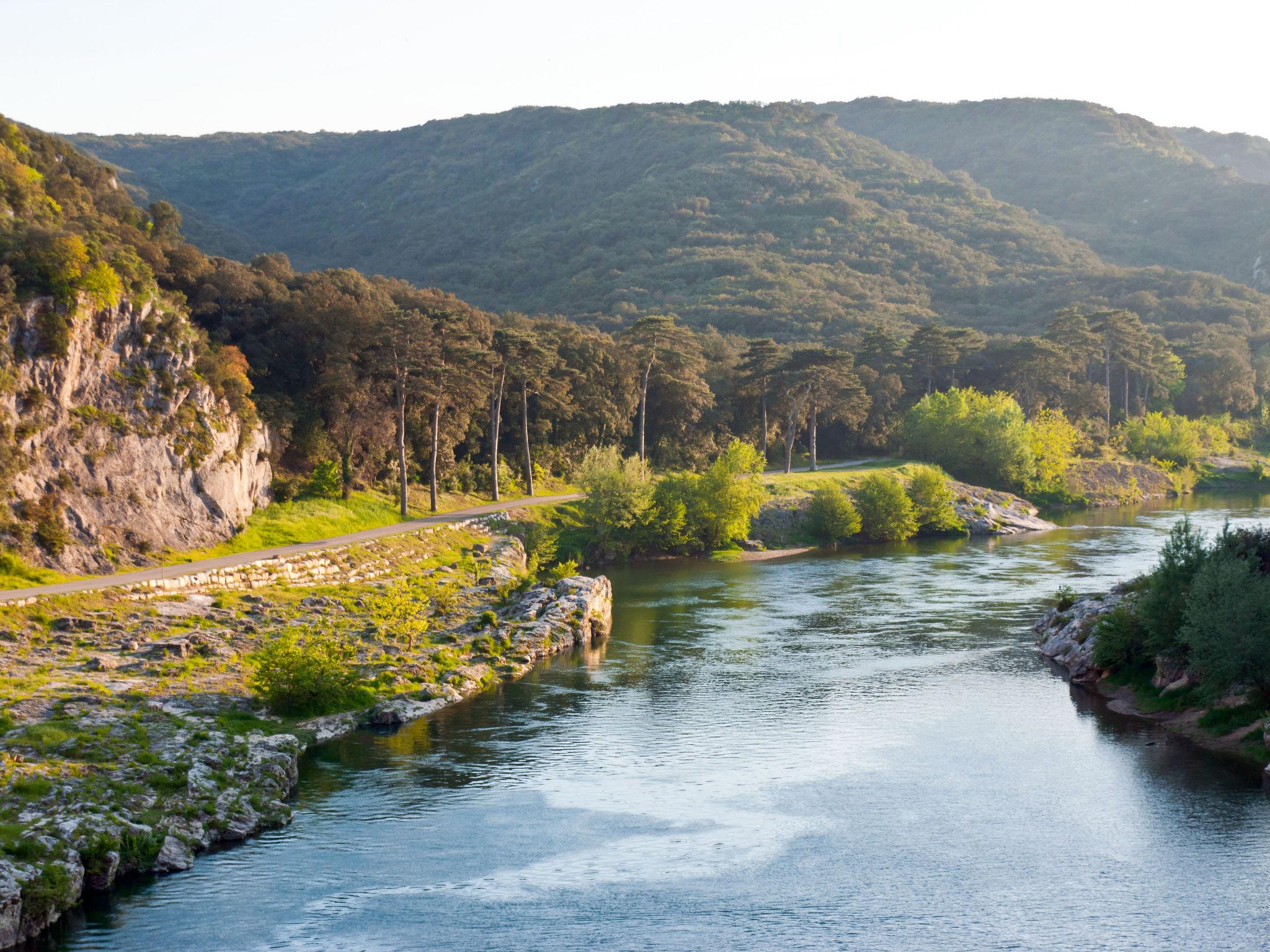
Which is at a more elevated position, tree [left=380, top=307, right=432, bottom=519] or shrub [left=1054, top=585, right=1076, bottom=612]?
tree [left=380, top=307, right=432, bottom=519]

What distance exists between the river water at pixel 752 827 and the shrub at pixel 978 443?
69.5 metres

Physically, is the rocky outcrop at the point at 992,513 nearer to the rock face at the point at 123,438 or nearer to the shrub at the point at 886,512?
the shrub at the point at 886,512

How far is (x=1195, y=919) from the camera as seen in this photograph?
94.8ft

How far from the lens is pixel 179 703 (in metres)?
43.0

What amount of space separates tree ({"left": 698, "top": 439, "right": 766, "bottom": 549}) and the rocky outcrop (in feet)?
79.3

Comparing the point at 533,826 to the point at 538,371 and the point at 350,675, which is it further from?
the point at 538,371

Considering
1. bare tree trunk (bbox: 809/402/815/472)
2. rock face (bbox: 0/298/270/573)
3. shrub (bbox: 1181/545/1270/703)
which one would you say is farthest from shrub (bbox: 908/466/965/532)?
rock face (bbox: 0/298/270/573)

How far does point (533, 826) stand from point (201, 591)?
27.9 m

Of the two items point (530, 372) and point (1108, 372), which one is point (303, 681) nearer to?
point (530, 372)

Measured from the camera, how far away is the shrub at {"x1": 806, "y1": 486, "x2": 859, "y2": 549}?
329 ft

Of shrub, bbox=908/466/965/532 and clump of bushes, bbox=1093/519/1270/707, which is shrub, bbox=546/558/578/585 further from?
shrub, bbox=908/466/965/532

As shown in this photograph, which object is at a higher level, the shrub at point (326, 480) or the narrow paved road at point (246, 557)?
the shrub at point (326, 480)

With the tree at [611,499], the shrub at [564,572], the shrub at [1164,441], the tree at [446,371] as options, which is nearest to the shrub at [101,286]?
the tree at [446,371]

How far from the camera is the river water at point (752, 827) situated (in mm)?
28750
